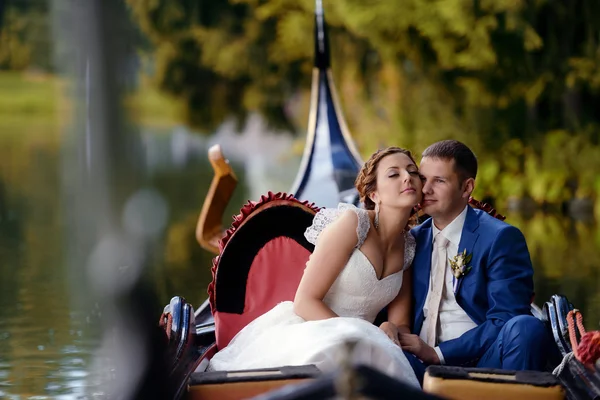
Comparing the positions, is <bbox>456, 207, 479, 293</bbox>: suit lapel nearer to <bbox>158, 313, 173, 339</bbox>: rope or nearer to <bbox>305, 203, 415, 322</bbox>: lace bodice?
<bbox>305, 203, 415, 322</bbox>: lace bodice

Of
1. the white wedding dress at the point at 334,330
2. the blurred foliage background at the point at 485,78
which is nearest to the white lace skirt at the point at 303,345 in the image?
the white wedding dress at the point at 334,330

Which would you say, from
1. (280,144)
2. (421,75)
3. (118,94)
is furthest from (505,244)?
(280,144)

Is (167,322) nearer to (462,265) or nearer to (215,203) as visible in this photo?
(462,265)

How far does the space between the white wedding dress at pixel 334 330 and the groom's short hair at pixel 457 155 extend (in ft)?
0.57

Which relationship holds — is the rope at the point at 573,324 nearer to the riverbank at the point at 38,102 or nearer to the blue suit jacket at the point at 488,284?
the blue suit jacket at the point at 488,284

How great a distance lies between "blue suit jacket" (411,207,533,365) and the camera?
195 cm

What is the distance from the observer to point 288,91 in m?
13.2

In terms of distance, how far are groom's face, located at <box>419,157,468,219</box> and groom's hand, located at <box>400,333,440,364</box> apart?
0.24 m

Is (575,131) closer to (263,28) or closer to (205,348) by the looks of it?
(263,28)

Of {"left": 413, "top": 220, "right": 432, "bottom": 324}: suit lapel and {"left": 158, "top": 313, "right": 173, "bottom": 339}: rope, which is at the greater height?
{"left": 413, "top": 220, "right": 432, "bottom": 324}: suit lapel

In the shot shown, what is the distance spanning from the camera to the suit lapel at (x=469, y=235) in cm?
201

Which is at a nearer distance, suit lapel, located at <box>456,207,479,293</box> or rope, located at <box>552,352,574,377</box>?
rope, located at <box>552,352,574,377</box>

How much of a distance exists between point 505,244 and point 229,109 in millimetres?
12283

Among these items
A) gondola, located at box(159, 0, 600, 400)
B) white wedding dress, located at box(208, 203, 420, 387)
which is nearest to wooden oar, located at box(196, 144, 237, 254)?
gondola, located at box(159, 0, 600, 400)
